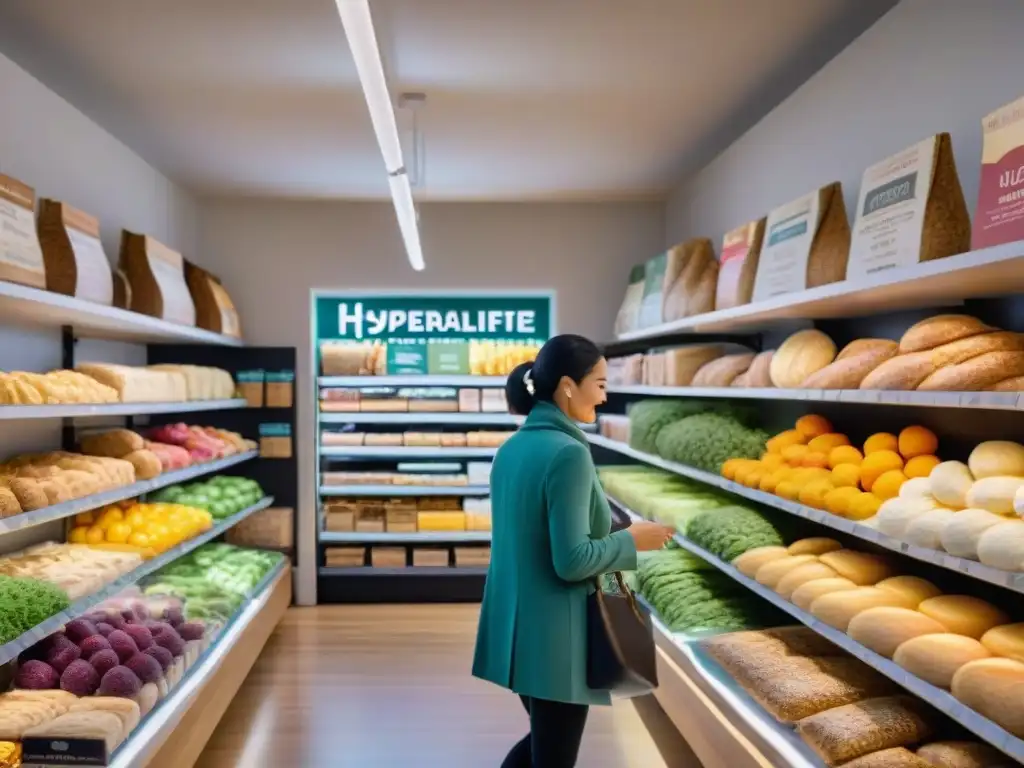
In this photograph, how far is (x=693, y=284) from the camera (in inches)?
201

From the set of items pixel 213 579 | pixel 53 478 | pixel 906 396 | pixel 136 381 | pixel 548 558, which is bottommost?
pixel 213 579

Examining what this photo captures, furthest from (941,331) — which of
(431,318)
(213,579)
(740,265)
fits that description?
(431,318)

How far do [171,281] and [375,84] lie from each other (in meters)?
3.01

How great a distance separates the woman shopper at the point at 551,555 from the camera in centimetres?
253

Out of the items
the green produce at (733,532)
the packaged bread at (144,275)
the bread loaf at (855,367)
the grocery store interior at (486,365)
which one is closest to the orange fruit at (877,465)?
the grocery store interior at (486,365)

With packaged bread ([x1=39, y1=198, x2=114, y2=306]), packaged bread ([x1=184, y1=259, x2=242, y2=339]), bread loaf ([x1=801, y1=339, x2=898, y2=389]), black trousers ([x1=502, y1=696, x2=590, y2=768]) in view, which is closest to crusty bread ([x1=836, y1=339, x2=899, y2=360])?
bread loaf ([x1=801, y1=339, x2=898, y2=389])

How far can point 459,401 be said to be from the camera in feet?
24.7

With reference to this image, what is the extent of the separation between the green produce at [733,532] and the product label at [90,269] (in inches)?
123

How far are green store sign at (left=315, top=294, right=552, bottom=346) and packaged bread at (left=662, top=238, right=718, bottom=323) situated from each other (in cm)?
253

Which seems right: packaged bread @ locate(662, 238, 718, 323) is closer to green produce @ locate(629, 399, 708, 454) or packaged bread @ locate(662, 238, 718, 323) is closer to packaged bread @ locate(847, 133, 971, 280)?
green produce @ locate(629, 399, 708, 454)

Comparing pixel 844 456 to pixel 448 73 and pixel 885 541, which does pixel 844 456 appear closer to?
pixel 885 541

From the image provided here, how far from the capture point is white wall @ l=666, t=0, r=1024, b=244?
3.02 metres

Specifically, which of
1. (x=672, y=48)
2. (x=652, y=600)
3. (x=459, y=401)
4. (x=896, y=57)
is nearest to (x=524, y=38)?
(x=672, y=48)

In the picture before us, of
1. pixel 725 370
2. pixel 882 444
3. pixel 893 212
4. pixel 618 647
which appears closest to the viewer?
pixel 618 647
